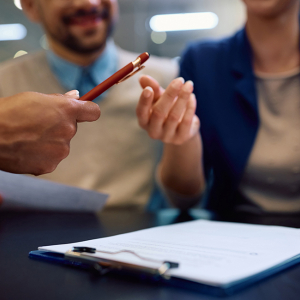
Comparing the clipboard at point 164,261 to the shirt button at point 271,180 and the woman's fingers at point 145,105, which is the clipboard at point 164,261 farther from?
the shirt button at point 271,180

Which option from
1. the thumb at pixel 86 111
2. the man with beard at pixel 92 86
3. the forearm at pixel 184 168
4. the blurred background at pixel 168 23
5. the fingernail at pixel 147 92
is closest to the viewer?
the thumb at pixel 86 111

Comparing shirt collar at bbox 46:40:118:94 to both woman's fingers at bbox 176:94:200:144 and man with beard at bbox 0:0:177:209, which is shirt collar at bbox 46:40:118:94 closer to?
man with beard at bbox 0:0:177:209

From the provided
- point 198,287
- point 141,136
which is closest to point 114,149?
point 141,136

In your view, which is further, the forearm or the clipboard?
the forearm

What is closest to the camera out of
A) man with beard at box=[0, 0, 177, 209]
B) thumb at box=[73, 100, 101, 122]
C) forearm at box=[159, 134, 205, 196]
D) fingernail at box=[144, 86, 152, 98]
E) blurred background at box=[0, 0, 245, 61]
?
thumb at box=[73, 100, 101, 122]

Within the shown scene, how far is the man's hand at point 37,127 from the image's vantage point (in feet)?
0.97

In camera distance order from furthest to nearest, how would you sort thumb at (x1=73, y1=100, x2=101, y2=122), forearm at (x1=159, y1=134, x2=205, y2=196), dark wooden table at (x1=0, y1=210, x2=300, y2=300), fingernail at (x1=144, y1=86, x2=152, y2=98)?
forearm at (x1=159, y1=134, x2=205, y2=196)
fingernail at (x1=144, y1=86, x2=152, y2=98)
thumb at (x1=73, y1=100, x2=101, y2=122)
dark wooden table at (x1=0, y1=210, x2=300, y2=300)

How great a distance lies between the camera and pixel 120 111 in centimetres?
86

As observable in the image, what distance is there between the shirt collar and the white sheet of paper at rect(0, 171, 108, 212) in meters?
0.34

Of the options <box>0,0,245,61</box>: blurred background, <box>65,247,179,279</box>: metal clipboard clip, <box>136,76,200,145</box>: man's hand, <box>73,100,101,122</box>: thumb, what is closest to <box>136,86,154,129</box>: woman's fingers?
<box>136,76,200,145</box>: man's hand

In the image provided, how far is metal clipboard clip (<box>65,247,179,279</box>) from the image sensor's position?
227mm

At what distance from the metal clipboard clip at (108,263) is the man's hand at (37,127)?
95mm

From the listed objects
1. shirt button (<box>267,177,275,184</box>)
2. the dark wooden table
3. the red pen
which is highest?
shirt button (<box>267,177,275,184</box>)

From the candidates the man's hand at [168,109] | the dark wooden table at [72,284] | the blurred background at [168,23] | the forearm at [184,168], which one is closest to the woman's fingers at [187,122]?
the man's hand at [168,109]
